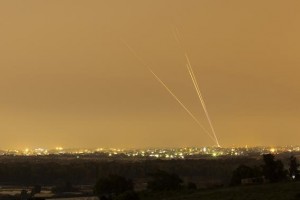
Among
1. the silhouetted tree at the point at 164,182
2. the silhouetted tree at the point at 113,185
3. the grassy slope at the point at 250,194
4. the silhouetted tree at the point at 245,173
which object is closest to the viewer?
the grassy slope at the point at 250,194

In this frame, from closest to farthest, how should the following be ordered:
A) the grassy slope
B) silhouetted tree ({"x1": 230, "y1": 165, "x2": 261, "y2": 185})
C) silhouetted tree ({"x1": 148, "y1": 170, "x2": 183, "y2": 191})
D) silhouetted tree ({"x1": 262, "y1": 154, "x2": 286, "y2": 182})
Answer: the grassy slope → silhouetted tree ({"x1": 262, "y1": 154, "x2": 286, "y2": 182}) → silhouetted tree ({"x1": 230, "y1": 165, "x2": 261, "y2": 185}) → silhouetted tree ({"x1": 148, "y1": 170, "x2": 183, "y2": 191})

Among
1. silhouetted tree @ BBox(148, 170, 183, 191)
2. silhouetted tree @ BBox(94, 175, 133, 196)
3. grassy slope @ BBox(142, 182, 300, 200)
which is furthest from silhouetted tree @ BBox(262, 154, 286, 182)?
silhouetted tree @ BBox(94, 175, 133, 196)

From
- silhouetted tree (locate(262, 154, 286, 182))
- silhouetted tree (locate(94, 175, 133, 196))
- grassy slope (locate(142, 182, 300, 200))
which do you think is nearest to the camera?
grassy slope (locate(142, 182, 300, 200))

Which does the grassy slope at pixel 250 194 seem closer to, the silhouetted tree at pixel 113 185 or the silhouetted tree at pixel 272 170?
the silhouetted tree at pixel 272 170

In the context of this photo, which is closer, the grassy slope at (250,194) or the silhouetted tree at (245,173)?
the grassy slope at (250,194)

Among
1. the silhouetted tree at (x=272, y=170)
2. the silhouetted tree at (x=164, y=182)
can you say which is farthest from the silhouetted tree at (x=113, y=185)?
the silhouetted tree at (x=272, y=170)

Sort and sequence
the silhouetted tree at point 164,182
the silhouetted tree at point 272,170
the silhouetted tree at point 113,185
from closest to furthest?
the silhouetted tree at point 272,170 < the silhouetted tree at point 164,182 < the silhouetted tree at point 113,185

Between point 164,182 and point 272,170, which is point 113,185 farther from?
point 272,170

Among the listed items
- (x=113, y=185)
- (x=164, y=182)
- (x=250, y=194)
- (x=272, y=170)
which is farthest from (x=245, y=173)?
(x=250, y=194)

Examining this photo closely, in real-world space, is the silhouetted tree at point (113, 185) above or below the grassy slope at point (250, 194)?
above

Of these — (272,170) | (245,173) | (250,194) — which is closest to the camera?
(250,194)

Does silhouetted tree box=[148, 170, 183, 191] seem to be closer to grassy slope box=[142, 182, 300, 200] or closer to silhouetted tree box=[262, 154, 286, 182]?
silhouetted tree box=[262, 154, 286, 182]

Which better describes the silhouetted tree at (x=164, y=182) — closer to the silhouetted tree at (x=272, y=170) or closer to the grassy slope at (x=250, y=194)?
the silhouetted tree at (x=272, y=170)
